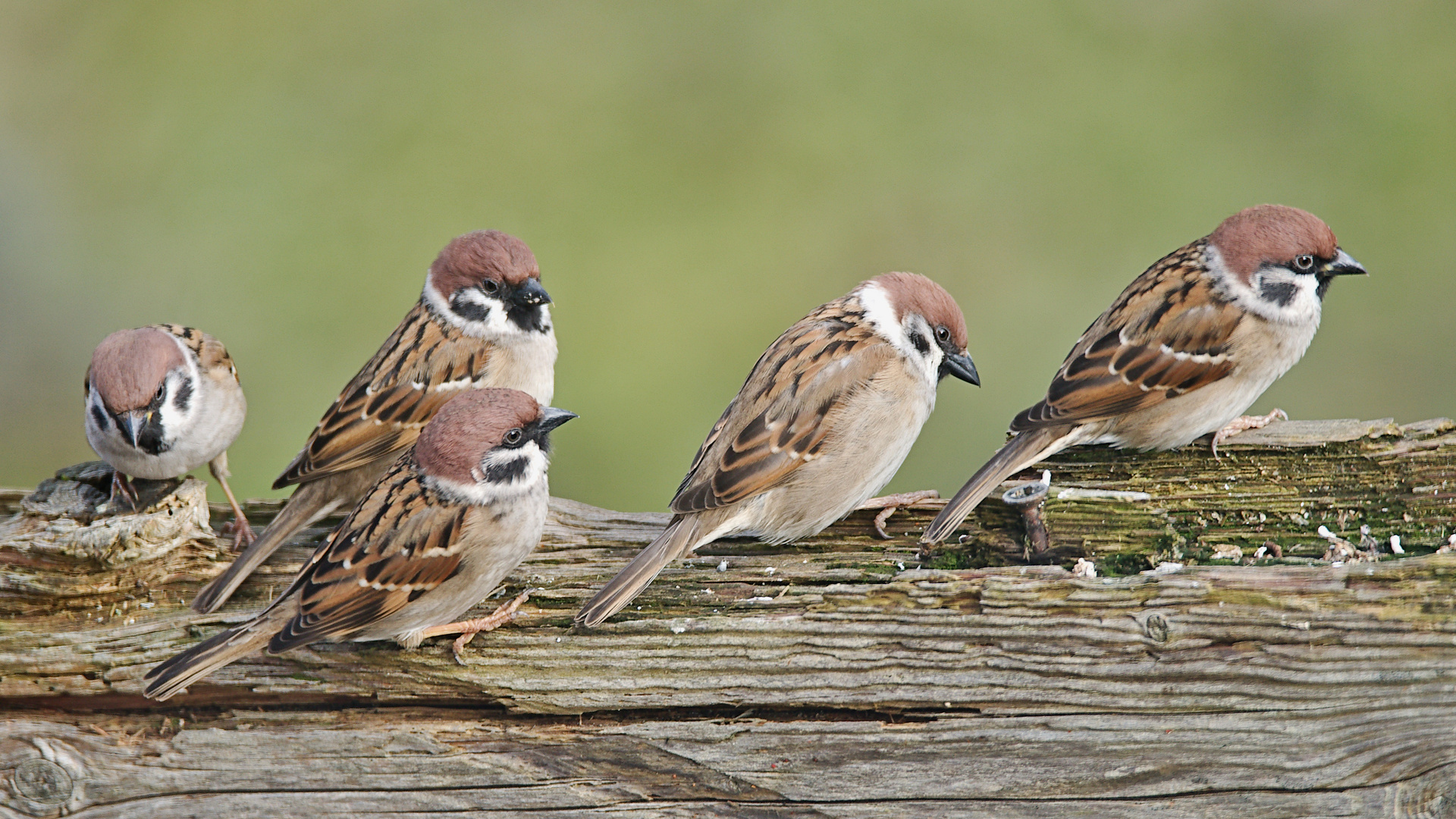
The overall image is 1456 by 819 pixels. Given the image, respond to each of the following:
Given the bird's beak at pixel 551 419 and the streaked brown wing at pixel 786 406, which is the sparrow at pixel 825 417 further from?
the bird's beak at pixel 551 419

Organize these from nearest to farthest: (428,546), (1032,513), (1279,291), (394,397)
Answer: (1032,513) < (428,546) < (1279,291) < (394,397)

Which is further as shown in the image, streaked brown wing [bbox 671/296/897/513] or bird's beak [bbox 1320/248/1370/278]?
bird's beak [bbox 1320/248/1370/278]

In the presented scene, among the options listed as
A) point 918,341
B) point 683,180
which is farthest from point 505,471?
point 683,180

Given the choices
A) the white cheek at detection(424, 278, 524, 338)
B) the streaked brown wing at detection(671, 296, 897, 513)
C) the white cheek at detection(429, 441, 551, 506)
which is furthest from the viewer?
the white cheek at detection(424, 278, 524, 338)

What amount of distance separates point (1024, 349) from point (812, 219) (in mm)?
1276

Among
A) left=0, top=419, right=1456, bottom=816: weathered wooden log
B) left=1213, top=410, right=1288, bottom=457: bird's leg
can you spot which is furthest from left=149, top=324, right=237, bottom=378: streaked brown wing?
left=1213, top=410, right=1288, bottom=457: bird's leg

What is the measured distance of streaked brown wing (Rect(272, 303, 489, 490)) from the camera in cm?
360

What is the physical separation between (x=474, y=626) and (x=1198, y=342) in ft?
7.26

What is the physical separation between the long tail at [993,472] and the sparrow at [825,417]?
26 cm

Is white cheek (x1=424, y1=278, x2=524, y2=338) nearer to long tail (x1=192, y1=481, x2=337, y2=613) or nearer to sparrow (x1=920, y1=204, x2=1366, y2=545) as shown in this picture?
long tail (x1=192, y1=481, x2=337, y2=613)

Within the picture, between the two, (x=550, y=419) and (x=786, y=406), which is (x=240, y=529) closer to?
(x=550, y=419)

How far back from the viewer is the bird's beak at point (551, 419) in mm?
3023

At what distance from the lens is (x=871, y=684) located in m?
2.43

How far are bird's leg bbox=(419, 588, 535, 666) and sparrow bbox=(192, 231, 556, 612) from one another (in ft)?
3.40
